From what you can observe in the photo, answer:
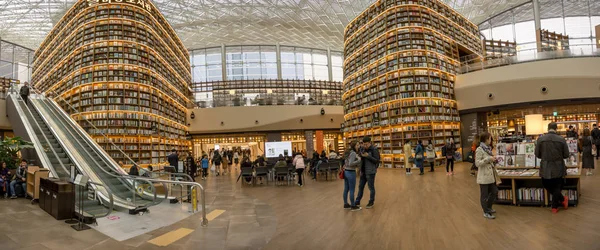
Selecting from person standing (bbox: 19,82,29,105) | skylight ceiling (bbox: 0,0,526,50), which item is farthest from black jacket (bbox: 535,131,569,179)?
skylight ceiling (bbox: 0,0,526,50)

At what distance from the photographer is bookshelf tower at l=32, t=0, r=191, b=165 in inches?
460

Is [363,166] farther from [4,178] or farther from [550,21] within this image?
[550,21]

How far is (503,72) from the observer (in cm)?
1262

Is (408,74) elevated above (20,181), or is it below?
above

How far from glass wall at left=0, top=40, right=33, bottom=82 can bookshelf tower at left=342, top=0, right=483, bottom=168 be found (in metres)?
28.7

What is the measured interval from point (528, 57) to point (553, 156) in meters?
10.8

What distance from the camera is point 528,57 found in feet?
41.2

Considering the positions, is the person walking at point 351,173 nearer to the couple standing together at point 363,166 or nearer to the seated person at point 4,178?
the couple standing together at point 363,166

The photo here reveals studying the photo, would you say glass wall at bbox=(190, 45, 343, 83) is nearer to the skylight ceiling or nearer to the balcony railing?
the skylight ceiling

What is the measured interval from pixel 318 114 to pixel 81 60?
12907mm

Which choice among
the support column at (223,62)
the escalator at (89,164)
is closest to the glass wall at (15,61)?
the support column at (223,62)

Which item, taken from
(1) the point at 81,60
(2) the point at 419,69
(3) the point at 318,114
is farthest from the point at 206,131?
(2) the point at 419,69

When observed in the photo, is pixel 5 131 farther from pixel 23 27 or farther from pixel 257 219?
pixel 257 219

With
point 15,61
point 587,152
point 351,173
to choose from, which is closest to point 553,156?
point 351,173
